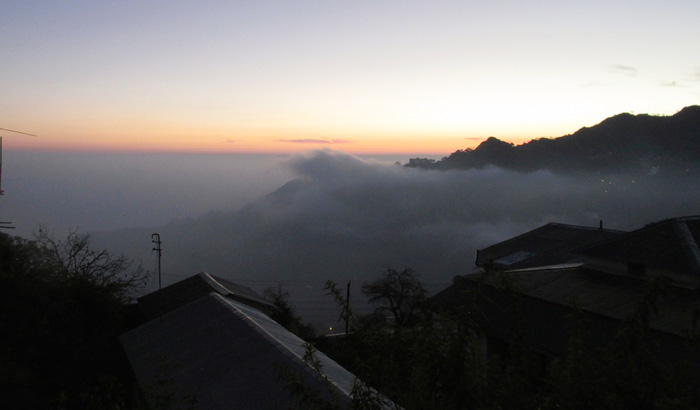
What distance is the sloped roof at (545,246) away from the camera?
74.5ft

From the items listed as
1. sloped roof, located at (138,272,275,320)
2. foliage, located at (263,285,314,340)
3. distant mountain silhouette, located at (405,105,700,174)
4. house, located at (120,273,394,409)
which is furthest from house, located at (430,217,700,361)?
distant mountain silhouette, located at (405,105,700,174)

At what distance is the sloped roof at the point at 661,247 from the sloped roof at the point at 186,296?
1603 cm

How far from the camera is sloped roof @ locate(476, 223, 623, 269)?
22.7 m

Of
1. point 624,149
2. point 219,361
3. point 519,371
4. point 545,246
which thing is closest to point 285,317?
point 219,361

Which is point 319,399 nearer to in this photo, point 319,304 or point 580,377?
point 580,377

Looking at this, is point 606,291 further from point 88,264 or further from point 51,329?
point 88,264

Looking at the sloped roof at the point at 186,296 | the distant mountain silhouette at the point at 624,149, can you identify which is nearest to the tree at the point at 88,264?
the sloped roof at the point at 186,296

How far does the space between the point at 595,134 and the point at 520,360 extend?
5589 inches

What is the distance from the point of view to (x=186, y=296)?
2481cm

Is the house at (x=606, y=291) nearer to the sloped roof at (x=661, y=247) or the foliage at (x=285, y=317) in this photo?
the sloped roof at (x=661, y=247)

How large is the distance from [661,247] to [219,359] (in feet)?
41.8

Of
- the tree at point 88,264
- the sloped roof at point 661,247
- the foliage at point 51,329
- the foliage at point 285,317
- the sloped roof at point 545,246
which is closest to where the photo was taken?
the foliage at point 51,329

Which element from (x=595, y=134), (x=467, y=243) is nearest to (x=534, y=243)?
(x=595, y=134)

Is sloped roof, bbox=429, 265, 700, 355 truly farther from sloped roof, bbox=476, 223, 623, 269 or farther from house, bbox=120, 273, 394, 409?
sloped roof, bbox=476, 223, 623, 269
